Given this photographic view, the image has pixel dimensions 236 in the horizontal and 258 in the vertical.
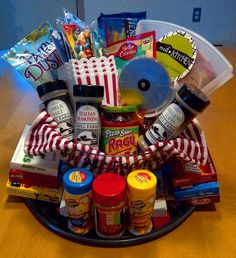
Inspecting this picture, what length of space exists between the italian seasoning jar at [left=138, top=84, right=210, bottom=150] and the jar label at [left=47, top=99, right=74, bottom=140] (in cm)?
13

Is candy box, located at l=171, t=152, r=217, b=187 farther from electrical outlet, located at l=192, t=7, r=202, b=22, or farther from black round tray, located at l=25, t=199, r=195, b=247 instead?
electrical outlet, located at l=192, t=7, r=202, b=22

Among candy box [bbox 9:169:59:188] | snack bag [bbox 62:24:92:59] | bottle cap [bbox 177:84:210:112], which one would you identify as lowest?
candy box [bbox 9:169:59:188]

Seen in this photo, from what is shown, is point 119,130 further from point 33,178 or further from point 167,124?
point 33,178

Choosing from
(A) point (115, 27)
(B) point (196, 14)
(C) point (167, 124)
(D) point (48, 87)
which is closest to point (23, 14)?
(B) point (196, 14)

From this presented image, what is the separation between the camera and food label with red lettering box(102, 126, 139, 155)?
62cm

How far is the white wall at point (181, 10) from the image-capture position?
119 inches

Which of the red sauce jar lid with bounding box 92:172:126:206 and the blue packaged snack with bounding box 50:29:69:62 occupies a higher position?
the blue packaged snack with bounding box 50:29:69:62

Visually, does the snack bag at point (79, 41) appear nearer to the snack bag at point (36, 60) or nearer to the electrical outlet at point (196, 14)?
the snack bag at point (36, 60)

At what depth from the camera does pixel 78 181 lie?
554mm

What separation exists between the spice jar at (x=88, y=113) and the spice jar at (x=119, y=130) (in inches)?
0.9

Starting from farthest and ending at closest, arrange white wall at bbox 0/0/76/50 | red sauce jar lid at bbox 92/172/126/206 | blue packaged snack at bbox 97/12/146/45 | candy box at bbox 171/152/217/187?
white wall at bbox 0/0/76/50
blue packaged snack at bbox 97/12/146/45
candy box at bbox 171/152/217/187
red sauce jar lid at bbox 92/172/126/206

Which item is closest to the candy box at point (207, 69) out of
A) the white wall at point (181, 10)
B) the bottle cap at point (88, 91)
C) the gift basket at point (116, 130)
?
the gift basket at point (116, 130)

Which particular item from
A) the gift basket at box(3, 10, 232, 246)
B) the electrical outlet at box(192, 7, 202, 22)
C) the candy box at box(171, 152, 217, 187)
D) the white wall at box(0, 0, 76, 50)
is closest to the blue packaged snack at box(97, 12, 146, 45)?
the gift basket at box(3, 10, 232, 246)

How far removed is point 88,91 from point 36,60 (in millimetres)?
191
